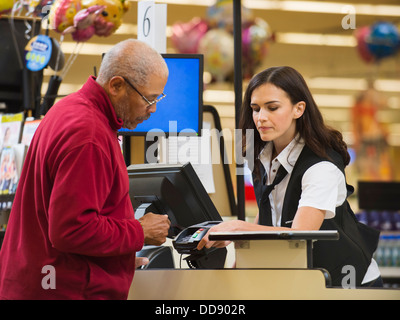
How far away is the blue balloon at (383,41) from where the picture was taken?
17.0ft

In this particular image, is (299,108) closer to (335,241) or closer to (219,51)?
(335,241)

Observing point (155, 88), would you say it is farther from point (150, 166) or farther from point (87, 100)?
point (150, 166)

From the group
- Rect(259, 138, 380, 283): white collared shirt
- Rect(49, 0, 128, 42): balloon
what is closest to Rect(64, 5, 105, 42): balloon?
Rect(49, 0, 128, 42): balloon

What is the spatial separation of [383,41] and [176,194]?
3.73 metres

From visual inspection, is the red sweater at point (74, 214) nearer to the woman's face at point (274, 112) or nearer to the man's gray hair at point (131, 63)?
the man's gray hair at point (131, 63)

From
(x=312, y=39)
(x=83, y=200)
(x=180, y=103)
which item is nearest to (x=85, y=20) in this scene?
(x=180, y=103)

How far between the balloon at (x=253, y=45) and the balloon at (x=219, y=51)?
0.81 ft

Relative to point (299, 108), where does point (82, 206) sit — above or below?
below

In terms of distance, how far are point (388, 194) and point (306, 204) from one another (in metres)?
5.19

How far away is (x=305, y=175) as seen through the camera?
6.53 ft

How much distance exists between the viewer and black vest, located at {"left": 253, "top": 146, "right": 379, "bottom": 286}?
202cm

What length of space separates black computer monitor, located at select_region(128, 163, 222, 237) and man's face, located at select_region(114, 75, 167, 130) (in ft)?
1.14

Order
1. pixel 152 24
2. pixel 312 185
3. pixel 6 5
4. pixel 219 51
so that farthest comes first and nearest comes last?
pixel 6 5, pixel 219 51, pixel 152 24, pixel 312 185

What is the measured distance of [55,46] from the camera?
3.98m
